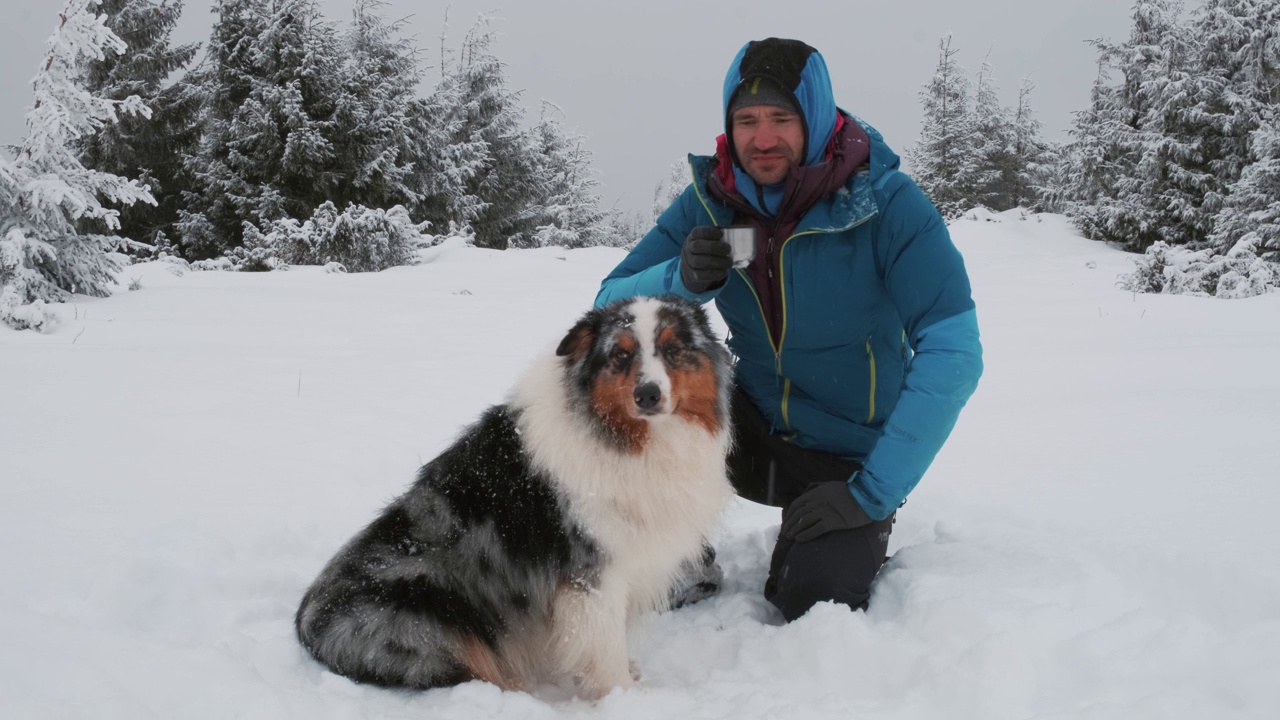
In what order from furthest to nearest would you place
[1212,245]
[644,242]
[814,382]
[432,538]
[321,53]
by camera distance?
1. [321,53]
2. [1212,245]
3. [644,242]
4. [814,382]
5. [432,538]

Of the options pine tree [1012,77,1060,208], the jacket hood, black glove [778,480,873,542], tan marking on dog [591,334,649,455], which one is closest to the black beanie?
the jacket hood

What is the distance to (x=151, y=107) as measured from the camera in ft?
60.0

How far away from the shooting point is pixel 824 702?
231 centimetres

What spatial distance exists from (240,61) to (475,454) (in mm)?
18657

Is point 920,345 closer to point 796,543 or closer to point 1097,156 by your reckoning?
point 796,543

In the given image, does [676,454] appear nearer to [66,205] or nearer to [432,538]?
[432,538]

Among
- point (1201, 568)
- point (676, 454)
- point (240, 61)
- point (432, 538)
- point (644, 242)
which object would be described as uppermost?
point (240, 61)

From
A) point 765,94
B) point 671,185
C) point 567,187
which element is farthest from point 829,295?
point 671,185

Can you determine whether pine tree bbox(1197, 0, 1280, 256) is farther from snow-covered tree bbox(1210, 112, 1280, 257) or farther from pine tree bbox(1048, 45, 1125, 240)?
pine tree bbox(1048, 45, 1125, 240)

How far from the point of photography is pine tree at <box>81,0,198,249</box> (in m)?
18.3

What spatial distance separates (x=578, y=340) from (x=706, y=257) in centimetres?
62

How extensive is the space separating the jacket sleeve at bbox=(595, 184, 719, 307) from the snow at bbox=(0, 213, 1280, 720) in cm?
136

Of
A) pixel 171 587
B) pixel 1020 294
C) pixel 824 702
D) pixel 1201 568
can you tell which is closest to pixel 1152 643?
pixel 1201 568

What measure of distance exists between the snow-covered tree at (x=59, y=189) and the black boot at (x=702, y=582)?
7293 millimetres
